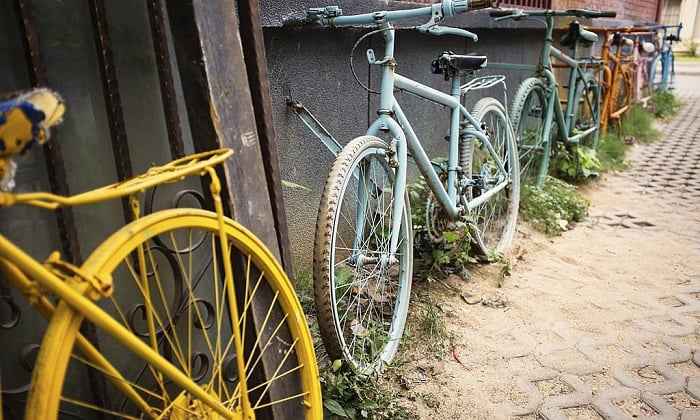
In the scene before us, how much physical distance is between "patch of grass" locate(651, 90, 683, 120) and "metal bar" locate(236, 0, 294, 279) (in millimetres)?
9219

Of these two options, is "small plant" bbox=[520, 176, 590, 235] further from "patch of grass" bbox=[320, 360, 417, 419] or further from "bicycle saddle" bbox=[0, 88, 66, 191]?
"bicycle saddle" bbox=[0, 88, 66, 191]

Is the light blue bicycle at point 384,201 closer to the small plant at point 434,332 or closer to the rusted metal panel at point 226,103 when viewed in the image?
the small plant at point 434,332

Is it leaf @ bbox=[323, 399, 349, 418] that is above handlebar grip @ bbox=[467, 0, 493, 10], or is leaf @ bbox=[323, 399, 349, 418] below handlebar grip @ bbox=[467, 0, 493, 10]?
below

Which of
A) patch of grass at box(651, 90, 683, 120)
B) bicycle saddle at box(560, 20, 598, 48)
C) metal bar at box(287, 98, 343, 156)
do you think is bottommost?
patch of grass at box(651, 90, 683, 120)

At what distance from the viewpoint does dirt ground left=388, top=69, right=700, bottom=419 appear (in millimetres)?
2637

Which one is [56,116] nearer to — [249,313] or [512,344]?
[249,313]

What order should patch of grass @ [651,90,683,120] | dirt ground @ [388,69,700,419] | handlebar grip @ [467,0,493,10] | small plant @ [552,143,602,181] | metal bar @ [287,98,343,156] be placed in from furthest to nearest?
patch of grass @ [651,90,683,120] → small plant @ [552,143,602,181] → metal bar @ [287,98,343,156] → dirt ground @ [388,69,700,419] → handlebar grip @ [467,0,493,10]

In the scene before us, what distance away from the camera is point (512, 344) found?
309 cm

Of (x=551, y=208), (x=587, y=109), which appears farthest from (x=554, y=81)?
(x=587, y=109)

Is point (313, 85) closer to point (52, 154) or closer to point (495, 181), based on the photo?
point (495, 181)

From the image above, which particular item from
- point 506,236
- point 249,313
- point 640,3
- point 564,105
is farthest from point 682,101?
point 249,313

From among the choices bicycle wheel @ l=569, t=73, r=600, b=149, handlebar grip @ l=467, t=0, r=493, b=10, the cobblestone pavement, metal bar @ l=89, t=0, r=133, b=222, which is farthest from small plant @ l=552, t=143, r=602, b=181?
metal bar @ l=89, t=0, r=133, b=222

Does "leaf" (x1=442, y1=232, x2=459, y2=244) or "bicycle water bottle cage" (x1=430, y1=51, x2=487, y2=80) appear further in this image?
A: "leaf" (x1=442, y1=232, x2=459, y2=244)

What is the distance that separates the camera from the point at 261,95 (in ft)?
6.67
